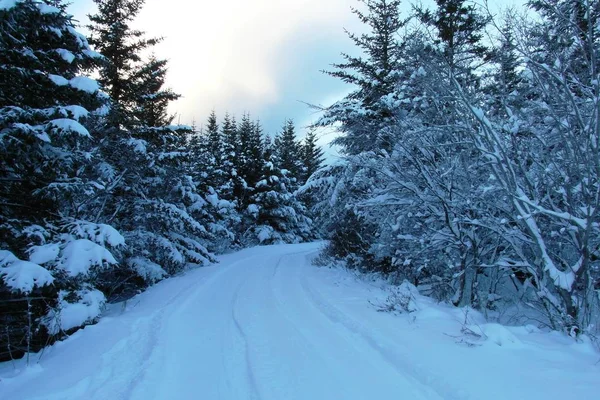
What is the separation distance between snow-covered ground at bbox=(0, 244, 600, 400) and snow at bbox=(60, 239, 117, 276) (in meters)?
1.25

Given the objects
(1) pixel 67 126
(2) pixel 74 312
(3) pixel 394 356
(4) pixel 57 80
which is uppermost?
(4) pixel 57 80

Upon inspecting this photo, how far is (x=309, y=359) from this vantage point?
4.47 meters

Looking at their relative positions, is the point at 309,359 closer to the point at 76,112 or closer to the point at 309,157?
the point at 76,112

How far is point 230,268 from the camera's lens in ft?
44.3

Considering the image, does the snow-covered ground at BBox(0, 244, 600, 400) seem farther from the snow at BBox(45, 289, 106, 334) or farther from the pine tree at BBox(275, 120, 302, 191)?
the pine tree at BBox(275, 120, 302, 191)

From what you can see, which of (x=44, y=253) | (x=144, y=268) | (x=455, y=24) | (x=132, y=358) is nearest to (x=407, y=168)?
(x=455, y=24)

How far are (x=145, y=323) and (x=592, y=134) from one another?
299 inches

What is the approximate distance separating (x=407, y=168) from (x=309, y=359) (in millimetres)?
4807

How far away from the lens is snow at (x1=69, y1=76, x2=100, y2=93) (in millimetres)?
6410

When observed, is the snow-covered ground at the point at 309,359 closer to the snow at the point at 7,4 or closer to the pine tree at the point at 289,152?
the snow at the point at 7,4

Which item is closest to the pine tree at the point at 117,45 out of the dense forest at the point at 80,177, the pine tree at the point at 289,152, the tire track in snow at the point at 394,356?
the dense forest at the point at 80,177

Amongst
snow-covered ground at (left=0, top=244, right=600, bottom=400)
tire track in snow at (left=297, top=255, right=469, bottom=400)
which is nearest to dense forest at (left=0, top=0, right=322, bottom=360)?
snow-covered ground at (left=0, top=244, right=600, bottom=400)

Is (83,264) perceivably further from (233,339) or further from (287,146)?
(287,146)

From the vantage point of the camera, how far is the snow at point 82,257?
5414 millimetres
